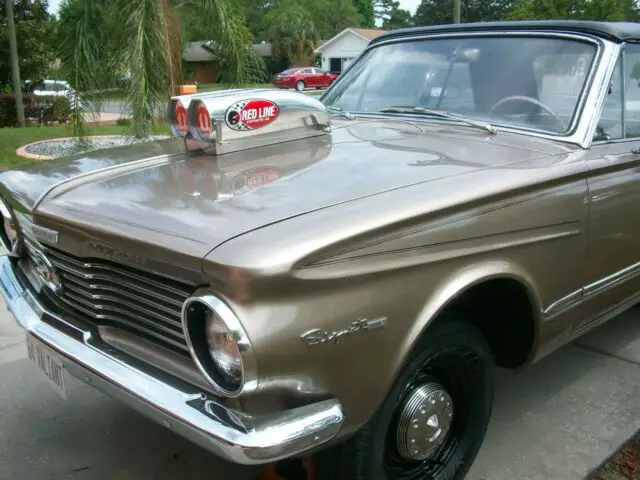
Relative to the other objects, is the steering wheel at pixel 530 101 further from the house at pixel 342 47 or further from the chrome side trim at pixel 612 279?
the house at pixel 342 47

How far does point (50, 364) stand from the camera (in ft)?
7.70

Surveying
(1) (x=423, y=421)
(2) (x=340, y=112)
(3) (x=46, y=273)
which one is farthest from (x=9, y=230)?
(1) (x=423, y=421)

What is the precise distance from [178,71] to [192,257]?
7.29 meters

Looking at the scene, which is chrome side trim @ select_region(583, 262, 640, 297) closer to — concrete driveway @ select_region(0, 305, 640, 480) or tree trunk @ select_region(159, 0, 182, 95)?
concrete driveway @ select_region(0, 305, 640, 480)

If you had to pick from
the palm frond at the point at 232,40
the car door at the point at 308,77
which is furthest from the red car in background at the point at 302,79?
the palm frond at the point at 232,40

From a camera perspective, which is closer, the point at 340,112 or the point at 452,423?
the point at 452,423

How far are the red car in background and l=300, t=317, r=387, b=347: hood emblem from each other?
38.3 metres

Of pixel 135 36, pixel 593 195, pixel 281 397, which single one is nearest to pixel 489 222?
pixel 593 195

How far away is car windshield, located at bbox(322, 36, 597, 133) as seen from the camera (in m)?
2.99

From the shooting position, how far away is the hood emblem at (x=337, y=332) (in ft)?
5.51

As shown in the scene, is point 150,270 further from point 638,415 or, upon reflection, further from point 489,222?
point 638,415

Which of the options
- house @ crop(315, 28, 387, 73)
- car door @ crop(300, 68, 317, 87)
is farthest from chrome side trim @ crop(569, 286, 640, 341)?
house @ crop(315, 28, 387, 73)

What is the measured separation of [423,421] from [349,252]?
0.75 meters

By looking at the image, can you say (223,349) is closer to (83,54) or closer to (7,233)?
(7,233)
